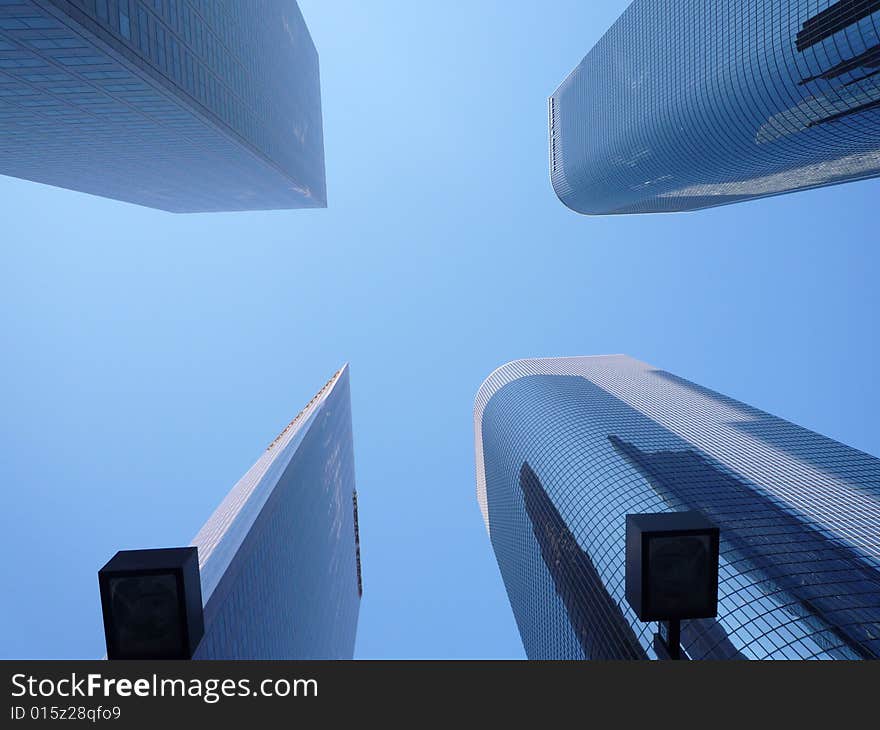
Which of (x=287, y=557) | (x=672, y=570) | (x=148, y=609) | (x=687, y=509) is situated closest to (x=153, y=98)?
(x=148, y=609)

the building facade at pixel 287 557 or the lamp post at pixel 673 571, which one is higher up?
the lamp post at pixel 673 571

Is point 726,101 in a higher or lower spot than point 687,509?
higher

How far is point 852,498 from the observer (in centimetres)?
8769

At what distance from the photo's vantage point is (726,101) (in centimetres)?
8756

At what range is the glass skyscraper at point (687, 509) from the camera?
57.4 meters

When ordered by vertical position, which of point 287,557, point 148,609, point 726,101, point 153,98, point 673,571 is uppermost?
point 726,101

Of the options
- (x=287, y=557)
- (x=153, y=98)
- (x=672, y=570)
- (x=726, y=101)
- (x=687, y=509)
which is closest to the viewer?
(x=672, y=570)

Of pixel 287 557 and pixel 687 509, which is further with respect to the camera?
pixel 287 557

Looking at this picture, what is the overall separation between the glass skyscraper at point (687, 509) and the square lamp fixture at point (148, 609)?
63.9 metres

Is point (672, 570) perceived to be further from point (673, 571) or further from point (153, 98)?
point (153, 98)

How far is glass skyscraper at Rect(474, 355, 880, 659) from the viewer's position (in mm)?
57406

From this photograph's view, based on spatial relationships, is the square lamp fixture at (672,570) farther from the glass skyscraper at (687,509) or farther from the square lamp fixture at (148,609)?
the glass skyscraper at (687,509)

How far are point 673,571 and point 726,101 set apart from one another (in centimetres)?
10736

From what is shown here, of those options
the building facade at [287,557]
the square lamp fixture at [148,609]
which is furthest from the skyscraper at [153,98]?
the building facade at [287,557]
